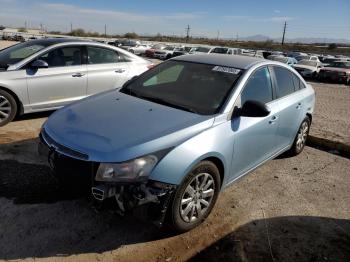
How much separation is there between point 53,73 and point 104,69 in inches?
42.2

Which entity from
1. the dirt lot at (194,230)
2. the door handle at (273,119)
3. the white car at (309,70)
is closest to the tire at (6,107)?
the dirt lot at (194,230)

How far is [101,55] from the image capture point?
23.9 ft

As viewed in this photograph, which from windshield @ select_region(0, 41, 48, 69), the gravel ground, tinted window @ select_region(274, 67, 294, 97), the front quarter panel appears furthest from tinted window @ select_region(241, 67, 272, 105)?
windshield @ select_region(0, 41, 48, 69)

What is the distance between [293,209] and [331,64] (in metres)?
22.2

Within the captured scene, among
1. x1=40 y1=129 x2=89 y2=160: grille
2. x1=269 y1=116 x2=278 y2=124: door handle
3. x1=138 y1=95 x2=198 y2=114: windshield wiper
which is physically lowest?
x1=40 y1=129 x2=89 y2=160: grille

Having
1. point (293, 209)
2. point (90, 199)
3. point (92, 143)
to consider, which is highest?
point (92, 143)

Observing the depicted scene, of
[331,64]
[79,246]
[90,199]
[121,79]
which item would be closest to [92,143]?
[90,199]

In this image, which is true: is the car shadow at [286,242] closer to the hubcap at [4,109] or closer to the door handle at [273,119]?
the door handle at [273,119]

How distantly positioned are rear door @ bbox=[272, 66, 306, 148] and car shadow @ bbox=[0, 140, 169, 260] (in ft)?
7.69

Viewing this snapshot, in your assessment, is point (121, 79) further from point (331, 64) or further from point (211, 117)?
point (331, 64)

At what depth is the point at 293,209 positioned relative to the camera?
164 inches

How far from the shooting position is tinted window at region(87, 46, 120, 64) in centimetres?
710

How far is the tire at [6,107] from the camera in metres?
6.10

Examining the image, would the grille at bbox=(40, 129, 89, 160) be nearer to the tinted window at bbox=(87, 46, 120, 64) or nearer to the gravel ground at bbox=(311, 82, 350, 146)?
the tinted window at bbox=(87, 46, 120, 64)
